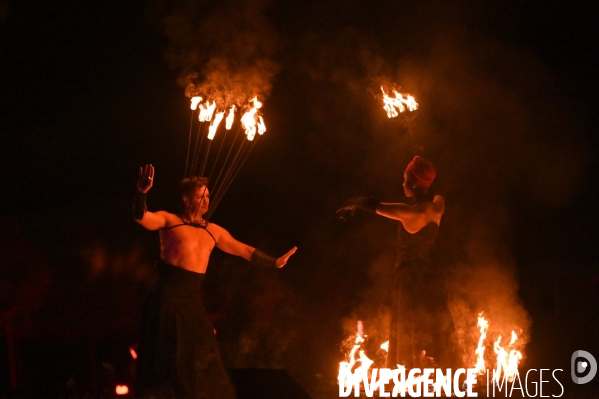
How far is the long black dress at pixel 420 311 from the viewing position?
627cm

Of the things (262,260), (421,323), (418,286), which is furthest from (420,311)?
(262,260)

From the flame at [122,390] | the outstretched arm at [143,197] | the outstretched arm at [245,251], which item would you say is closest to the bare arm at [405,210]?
the outstretched arm at [245,251]

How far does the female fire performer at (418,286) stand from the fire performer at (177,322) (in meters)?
1.42

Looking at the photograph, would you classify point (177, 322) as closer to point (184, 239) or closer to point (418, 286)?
point (184, 239)

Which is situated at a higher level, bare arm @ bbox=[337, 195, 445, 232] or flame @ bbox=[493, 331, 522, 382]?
bare arm @ bbox=[337, 195, 445, 232]

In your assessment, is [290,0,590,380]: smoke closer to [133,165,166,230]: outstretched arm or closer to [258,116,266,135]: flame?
[258,116,266,135]: flame

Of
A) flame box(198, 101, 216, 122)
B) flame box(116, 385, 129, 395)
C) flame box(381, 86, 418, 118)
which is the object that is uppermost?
flame box(381, 86, 418, 118)

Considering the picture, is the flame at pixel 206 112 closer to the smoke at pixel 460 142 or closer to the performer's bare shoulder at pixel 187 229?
the performer's bare shoulder at pixel 187 229

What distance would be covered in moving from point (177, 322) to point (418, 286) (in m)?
2.21

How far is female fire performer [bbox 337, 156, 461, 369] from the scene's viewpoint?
20.6ft

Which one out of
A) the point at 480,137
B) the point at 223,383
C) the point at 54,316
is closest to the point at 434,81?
the point at 480,137

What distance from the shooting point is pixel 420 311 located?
630 cm

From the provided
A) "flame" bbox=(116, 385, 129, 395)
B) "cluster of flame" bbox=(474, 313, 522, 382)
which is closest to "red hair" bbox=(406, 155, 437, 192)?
"cluster of flame" bbox=(474, 313, 522, 382)

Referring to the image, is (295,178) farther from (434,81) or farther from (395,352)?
(395,352)
